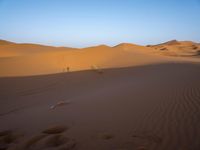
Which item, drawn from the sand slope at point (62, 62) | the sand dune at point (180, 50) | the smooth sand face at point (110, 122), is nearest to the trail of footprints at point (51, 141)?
the smooth sand face at point (110, 122)

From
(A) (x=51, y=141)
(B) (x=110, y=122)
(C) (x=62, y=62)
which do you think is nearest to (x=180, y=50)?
(C) (x=62, y=62)

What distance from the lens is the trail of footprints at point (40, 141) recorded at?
3.67 m

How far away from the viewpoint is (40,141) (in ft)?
12.8

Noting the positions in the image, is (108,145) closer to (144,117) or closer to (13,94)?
(144,117)

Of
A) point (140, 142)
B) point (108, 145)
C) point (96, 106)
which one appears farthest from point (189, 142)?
point (96, 106)

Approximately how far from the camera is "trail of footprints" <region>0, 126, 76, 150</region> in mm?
3672

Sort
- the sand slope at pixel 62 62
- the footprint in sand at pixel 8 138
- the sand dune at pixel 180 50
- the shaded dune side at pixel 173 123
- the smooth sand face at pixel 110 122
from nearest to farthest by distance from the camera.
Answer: the shaded dune side at pixel 173 123, the smooth sand face at pixel 110 122, the footprint in sand at pixel 8 138, the sand slope at pixel 62 62, the sand dune at pixel 180 50

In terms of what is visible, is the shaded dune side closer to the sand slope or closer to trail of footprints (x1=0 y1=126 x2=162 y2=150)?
trail of footprints (x1=0 y1=126 x2=162 y2=150)

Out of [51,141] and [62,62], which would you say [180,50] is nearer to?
[62,62]

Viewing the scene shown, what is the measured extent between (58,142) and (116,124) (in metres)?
1.26

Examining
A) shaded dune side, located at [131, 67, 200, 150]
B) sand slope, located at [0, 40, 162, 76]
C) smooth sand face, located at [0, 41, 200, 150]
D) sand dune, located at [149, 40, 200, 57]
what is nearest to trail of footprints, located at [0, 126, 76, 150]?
smooth sand face, located at [0, 41, 200, 150]

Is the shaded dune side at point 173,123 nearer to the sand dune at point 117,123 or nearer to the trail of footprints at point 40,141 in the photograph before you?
the sand dune at point 117,123

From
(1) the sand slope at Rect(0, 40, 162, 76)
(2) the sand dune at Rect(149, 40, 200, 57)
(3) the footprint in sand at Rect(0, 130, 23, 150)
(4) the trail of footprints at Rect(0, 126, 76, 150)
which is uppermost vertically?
(2) the sand dune at Rect(149, 40, 200, 57)

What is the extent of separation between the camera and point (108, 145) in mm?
3584
